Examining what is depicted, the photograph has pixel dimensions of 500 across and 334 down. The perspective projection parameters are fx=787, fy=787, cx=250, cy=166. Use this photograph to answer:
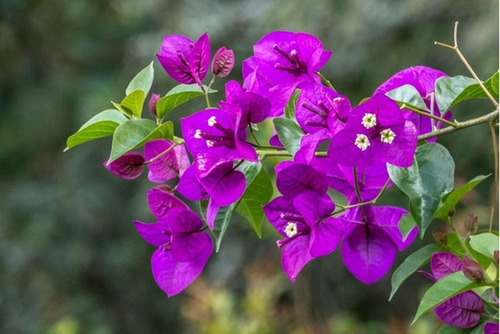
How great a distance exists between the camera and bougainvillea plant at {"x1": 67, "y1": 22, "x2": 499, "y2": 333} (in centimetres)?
45

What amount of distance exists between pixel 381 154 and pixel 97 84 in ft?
8.54

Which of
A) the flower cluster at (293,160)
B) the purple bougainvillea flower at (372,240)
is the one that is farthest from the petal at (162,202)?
the purple bougainvillea flower at (372,240)

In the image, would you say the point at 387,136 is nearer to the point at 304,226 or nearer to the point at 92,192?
the point at 304,226

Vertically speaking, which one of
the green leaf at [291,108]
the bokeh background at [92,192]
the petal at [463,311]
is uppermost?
the green leaf at [291,108]

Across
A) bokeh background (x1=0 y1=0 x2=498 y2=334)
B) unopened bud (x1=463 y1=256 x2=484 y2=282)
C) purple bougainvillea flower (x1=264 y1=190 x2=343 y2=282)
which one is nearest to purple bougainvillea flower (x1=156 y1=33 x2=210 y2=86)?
purple bougainvillea flower (x1=264 y1=190 x2=343 y2=282)

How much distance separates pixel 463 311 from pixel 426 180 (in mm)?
83

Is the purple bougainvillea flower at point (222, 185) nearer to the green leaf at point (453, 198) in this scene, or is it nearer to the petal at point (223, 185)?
the petal at point (223, 185)

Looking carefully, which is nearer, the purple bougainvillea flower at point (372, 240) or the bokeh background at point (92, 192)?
the purple bougainvillea flower at point (372, 240)

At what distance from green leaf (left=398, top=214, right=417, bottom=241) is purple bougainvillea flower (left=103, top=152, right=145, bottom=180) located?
0.58 ft

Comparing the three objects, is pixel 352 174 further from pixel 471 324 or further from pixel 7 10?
pixel 7 10

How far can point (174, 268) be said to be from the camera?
0.53 metres

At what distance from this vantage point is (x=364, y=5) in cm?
258

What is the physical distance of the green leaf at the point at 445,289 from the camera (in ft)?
1.36

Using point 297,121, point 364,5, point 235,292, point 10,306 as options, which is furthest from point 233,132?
point 10,306
